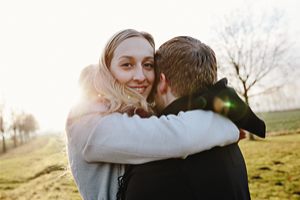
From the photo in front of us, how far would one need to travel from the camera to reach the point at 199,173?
6.25 feet

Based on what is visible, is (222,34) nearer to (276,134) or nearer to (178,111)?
(276,134)

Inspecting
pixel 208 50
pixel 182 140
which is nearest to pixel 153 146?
pixel 182 140

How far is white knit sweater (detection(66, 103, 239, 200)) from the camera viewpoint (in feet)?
6.17

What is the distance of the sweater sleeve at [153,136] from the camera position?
1.88m

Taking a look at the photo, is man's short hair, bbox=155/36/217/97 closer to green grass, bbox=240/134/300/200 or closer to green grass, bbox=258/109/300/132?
green grass, bbox=240/134/300/200

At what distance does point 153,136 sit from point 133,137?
0.10 m

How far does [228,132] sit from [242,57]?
2912 cm

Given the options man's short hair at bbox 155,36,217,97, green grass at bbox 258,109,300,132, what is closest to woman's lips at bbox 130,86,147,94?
man's short hair at bbox 155,36,217,97

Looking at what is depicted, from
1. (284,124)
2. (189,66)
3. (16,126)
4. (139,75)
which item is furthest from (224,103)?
(16,126)

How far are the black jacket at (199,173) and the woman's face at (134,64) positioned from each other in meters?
0.39

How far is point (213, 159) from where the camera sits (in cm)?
197

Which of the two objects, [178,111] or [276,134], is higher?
[178,111]

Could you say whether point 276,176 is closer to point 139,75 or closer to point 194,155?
point 139,75

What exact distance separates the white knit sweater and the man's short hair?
153 millimetres
